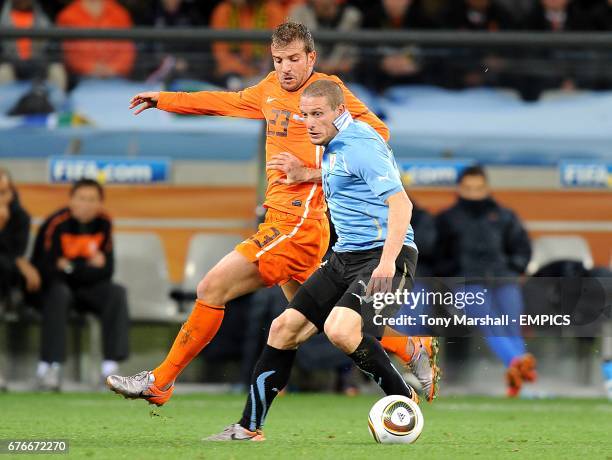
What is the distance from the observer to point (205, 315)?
Result: 6.54 meters

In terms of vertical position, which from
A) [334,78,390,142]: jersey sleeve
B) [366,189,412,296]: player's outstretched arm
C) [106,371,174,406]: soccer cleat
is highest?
[334,78,390,142]: jersey sleeve

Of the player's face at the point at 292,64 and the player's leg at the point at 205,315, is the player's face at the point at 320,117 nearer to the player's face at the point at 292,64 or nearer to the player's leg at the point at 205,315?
the player's face at the point at 292,64

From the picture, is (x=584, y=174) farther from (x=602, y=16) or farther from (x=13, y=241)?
(x=13, y=241)

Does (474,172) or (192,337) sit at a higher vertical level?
(474,172)

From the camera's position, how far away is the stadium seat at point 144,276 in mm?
10492

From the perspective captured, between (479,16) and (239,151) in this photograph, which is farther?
(479,16)

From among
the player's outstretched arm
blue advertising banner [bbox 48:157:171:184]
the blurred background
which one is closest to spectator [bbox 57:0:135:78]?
the blurred background

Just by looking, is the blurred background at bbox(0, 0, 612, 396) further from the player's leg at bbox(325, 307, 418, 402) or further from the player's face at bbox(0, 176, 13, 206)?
Result: the player's leg at bbox(325, 307, 418, 402)

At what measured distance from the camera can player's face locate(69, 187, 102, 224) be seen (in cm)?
1011

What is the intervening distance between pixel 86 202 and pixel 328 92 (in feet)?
14.8

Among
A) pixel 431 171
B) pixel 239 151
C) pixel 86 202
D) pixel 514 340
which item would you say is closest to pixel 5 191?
pixel 86 202

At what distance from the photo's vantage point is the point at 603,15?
11.6 m

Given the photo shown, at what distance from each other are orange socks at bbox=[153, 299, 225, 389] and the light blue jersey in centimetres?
77

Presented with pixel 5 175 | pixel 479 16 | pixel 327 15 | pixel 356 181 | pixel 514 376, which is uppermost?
pixel 479 16
